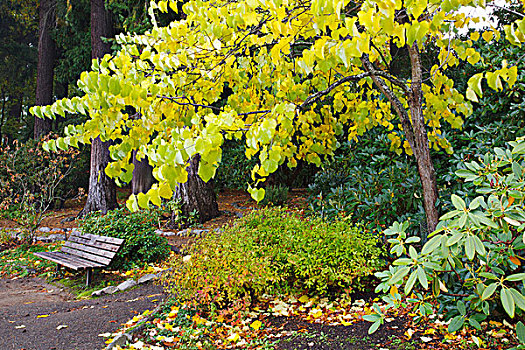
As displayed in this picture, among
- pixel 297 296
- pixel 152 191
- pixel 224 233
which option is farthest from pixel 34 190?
pixel 152 191

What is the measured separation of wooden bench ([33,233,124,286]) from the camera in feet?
16.1

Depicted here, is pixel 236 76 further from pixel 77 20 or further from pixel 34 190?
pixel 34 190

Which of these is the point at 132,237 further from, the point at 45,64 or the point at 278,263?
the point at 45,64

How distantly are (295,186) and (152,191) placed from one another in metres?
9.27

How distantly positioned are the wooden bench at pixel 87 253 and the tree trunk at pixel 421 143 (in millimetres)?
3813

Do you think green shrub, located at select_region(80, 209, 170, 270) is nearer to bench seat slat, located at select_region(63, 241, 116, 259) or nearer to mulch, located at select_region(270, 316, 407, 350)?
bench seat slat, located at select_region(63, 241, 116, 259)

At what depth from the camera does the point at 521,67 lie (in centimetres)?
390

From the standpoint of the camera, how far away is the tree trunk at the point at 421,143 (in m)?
3.13

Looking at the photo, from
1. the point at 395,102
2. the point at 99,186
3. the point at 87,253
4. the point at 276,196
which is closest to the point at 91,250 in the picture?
the point at 87,253

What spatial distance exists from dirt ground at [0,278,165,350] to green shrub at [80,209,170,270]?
0.90 meters

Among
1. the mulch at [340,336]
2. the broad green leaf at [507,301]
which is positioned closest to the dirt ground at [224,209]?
the mulch at [340,336]

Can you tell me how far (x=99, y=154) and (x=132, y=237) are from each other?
4.41 meters

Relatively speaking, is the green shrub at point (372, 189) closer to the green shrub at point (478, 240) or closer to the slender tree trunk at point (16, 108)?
the green shrub at point (478, 240)

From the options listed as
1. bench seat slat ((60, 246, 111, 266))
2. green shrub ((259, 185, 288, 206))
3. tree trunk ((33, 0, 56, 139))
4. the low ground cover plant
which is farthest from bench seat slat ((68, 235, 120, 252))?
tree trunk ((33, 0, 56, 139))
